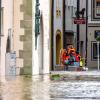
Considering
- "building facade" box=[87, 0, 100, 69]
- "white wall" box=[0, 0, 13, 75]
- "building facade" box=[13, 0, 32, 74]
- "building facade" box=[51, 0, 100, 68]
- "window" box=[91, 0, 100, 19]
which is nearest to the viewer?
"white wall" box=[0, 0, 13, 75]

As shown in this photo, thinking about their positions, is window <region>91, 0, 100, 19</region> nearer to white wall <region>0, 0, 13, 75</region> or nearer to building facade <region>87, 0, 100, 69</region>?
building facade <region>87, 0, 100, 69</region>

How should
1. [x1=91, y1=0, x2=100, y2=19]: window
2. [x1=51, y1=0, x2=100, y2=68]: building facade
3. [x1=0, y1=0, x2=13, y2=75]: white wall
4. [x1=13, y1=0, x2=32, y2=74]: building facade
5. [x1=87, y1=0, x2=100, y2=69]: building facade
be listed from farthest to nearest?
[x1=91, y1=0, x2=100, y2=19]: window < [x1=87, y1=0, x2=100, y2=69]: building facade < [x1=51, y1=0, x2=100, y2=68]: building facade < [x1=13, y1=0, x2=32, y2=74]: building facade < [x1=0, y1=0, x2=13, y2=75]: white wall

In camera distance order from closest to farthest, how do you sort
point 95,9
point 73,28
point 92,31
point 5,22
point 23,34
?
point 5,22
point 23,34
point 73,28
point 92,31
point 95,9

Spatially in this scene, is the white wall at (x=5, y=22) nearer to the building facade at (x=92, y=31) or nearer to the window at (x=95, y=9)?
the building facade at (x=92, y=31)

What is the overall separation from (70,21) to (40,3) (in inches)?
799

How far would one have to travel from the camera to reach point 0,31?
27.5 m

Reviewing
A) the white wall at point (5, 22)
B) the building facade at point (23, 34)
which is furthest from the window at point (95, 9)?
the white wall at point (5, 22)

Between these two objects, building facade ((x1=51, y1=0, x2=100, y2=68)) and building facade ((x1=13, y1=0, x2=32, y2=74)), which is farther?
building facade ((x1=51, y1=0, x2=100, y2=68))

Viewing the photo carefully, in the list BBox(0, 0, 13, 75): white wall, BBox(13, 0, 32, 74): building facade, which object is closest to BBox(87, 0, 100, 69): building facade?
BBox(13, 0, 32, 74): building facade

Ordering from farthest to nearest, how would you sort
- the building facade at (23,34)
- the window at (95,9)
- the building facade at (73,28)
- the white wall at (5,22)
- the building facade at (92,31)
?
the window at (95,9) → the building facade at (92,31) → the building facade at (73,28) → the building facade at (23,34) → the white wall at (5,22)

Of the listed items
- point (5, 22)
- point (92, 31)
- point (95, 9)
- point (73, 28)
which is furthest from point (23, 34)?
point (95, 9)

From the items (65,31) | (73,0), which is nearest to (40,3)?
(65,31)

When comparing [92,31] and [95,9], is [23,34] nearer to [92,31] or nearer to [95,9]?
[92,31]

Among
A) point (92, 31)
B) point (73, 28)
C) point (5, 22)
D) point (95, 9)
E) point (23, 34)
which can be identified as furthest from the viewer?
point (95, 9)
